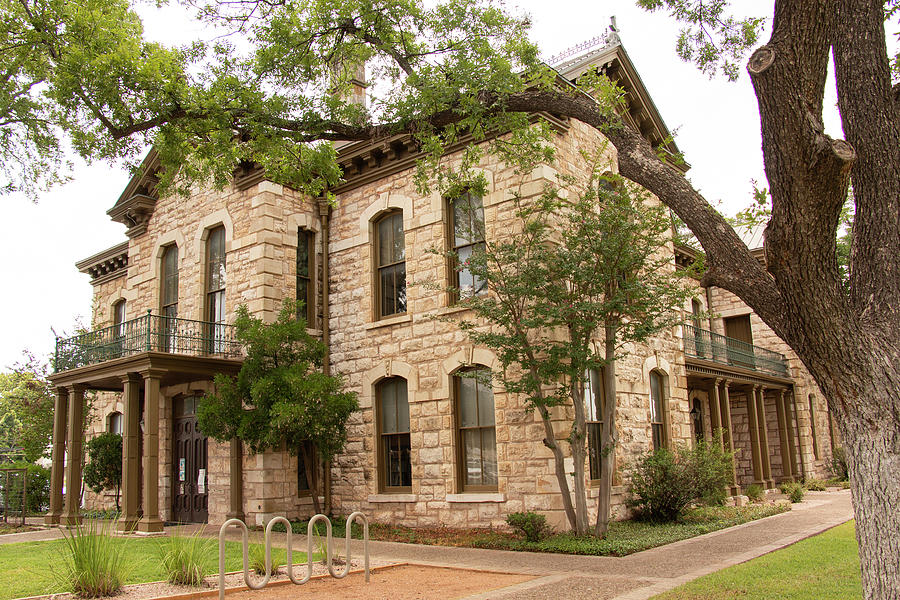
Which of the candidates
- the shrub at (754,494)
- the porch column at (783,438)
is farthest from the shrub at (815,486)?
the shrub at (754,494)

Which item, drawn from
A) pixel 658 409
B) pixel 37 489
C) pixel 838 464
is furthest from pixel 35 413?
pixel 838 464

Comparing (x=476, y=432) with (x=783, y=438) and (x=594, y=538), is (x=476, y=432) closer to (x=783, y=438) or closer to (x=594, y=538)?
(x=594, y=538)

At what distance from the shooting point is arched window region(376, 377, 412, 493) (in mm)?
14641

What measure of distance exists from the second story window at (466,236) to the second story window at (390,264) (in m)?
1.44

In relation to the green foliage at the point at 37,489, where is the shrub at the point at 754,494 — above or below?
below

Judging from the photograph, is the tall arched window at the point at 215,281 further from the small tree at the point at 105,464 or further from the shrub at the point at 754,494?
the shrub at the point at 754,494

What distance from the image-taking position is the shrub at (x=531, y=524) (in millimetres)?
11422

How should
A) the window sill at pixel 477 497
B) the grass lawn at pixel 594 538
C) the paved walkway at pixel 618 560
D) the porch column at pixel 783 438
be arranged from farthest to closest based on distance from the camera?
the porch column at pixel 783 438 → the window sill at pixel 477 497 → the grass lawn at pixel 594 538 → the paved walkway at pixel 618 560

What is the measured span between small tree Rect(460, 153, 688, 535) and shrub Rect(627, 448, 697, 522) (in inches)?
80.4

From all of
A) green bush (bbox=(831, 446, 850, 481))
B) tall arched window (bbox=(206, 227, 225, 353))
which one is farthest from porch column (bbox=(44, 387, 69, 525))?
green bush (bbox=(831, 446, 850, 481))

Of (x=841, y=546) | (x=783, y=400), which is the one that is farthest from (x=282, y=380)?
(x=783, y=400)

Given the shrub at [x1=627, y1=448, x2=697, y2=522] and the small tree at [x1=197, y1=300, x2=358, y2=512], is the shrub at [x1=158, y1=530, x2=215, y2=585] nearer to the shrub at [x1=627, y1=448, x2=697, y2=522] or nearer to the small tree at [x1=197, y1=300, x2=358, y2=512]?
the small tree at [x1=197, y1=300, x2=358, y2=512]

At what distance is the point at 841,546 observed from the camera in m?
9.89

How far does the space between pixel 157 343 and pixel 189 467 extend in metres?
3.02
